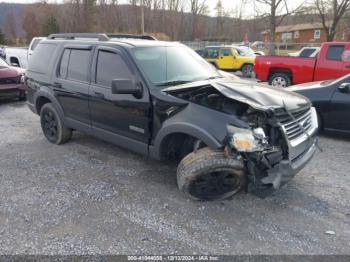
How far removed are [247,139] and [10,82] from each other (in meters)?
8.07

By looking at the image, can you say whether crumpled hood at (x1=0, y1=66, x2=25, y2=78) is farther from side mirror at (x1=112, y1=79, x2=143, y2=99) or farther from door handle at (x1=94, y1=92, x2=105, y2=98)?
side mirror at (x1=112, y1=79, x2=143, y2=99)

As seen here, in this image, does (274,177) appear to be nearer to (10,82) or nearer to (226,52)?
(10,82)

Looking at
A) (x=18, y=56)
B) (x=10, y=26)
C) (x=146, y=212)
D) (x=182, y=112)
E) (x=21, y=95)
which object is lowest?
(x=146, y=212)

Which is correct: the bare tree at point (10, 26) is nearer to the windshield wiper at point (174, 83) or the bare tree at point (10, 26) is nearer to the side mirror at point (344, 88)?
the windshield wiper at point (174, 83)

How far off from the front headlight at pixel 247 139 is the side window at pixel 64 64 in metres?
3.09

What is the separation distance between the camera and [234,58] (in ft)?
53.4

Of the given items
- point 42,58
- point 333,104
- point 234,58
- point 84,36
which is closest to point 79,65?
point 84,36

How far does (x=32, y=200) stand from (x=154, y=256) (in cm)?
174

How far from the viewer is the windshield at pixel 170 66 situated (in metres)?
3.86

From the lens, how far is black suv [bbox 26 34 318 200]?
3.06 meters

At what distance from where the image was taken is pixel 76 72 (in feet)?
15.1

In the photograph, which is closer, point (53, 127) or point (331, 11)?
point (53, 127)

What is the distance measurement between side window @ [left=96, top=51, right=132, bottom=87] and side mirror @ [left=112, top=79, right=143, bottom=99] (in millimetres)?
279

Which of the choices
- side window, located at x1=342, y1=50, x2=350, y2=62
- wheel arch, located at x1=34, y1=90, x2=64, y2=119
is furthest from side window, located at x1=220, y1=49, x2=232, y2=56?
wheel arch, located at x1=34, y1=90, x2=64, y2=119
